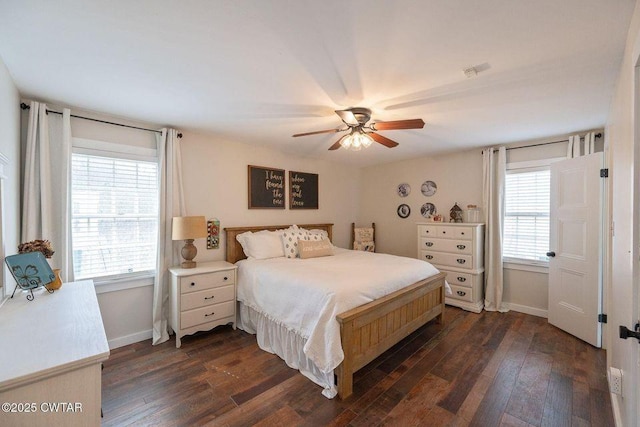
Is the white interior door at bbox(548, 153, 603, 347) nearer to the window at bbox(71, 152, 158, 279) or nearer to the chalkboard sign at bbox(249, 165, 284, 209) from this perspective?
the chalkboard sign at bbox(249, 165, 284, 209)

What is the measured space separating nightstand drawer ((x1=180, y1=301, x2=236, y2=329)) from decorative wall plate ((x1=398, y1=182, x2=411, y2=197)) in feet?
11.1

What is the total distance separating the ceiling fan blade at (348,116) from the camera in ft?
7.46

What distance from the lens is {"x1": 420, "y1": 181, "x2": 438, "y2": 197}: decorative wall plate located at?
4.48 meters

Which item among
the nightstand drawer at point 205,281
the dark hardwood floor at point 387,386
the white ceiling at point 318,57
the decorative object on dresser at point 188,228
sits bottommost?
the dark hardwood floor at point 387,386

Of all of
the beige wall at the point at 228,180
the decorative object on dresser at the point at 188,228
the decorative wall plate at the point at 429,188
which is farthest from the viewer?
the decorative wall plate at the point at 429,188

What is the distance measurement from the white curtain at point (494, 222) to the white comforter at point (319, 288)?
125 centimetres

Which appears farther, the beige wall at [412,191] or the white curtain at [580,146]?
the beige wall at [412,191]

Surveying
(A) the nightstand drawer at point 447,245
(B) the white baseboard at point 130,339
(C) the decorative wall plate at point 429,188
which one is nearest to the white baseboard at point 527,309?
(A) the nightstand drawer at point 447,245

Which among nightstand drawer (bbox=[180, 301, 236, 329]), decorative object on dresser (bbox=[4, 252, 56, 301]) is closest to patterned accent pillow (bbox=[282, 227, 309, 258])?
nightstand drawer (bbox=[180, 301, 236, 329])

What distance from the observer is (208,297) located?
2932 mm

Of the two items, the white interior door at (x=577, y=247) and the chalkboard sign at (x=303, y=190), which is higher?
the chalkboard sign at (x=303, y=190)

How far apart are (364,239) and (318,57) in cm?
386

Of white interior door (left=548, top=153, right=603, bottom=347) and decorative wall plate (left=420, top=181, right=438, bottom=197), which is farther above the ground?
decorative wall plate (left=420, top=181, right=438, bottom=197)

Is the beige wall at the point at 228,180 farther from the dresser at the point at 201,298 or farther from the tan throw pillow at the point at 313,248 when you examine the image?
the tan throw pillow at the point at 313,248
